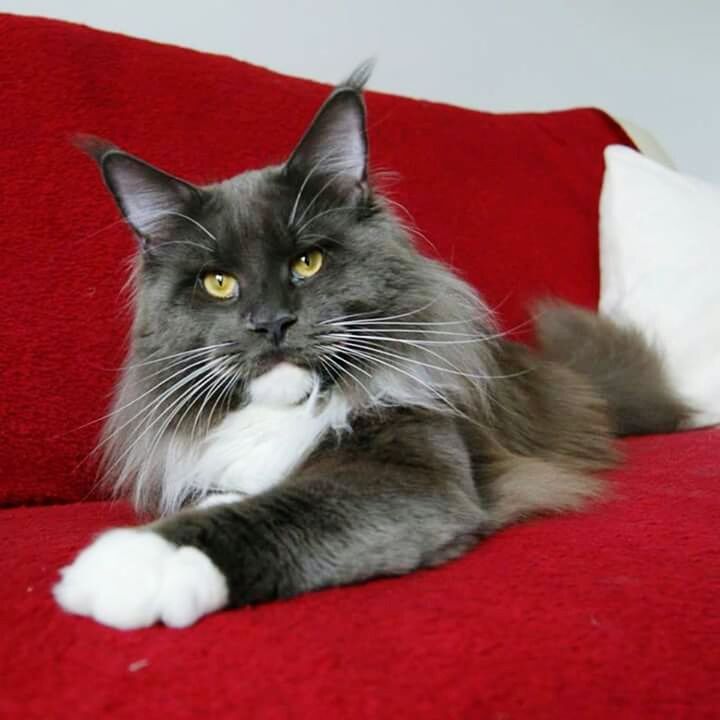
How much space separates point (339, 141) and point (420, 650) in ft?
2.74

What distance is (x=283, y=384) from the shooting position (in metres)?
1.14

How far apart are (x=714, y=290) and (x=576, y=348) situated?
374mm

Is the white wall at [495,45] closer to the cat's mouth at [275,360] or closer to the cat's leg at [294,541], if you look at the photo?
the cat's mouth at [275,360]

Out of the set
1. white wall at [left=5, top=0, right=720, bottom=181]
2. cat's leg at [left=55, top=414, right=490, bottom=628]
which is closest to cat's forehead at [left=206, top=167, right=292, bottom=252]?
cat's leg at [left=55, top=414, right=490, bottom=628]

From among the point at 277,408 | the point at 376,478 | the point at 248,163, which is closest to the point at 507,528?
the point at 376,478

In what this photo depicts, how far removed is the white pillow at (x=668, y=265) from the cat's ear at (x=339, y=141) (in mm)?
1006

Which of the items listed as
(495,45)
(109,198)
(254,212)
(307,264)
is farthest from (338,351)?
(495,45)

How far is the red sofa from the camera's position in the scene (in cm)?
67

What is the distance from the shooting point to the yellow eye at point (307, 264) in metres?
1.18

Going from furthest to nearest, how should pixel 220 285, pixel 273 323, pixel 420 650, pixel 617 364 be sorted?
pixel 617 364
pixel 220 285
pixel 273 323
pixel 420 650

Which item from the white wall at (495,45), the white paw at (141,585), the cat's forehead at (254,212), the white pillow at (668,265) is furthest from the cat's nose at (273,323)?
the white wall at (495,45)

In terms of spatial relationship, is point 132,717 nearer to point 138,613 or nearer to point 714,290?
point 138,613

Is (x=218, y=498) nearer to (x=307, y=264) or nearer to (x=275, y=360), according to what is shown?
(x=275, y=360)

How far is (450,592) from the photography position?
827 mm
